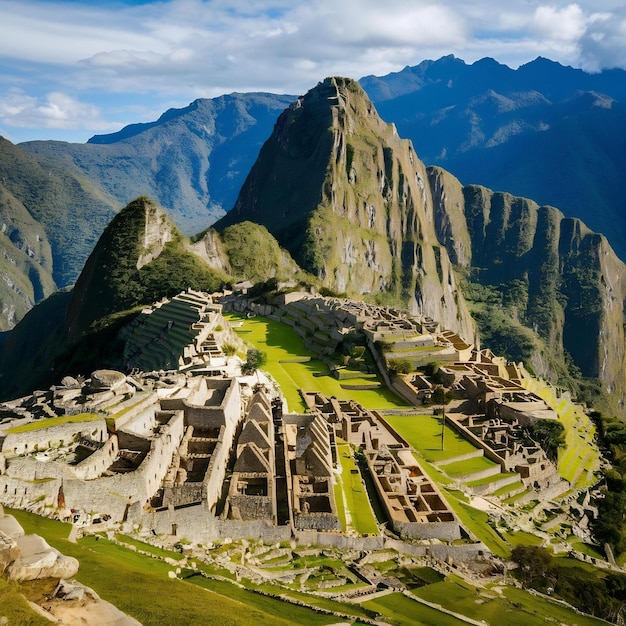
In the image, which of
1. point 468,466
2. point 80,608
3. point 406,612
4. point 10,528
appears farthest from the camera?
point 468,466

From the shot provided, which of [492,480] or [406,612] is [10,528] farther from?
[492,480]

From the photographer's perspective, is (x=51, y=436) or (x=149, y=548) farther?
(x=51, y=436)

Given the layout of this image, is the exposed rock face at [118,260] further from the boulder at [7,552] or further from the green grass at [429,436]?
the boulder at [7,552]

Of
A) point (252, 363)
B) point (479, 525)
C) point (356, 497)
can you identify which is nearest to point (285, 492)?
point (356, 497)

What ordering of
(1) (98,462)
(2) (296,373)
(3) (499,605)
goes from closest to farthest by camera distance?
(1) (98,462), (3) (499,605), (2) (296,373)

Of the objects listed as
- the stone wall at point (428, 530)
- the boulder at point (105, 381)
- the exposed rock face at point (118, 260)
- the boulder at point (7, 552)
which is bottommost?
the stone wall at point (428, 530)

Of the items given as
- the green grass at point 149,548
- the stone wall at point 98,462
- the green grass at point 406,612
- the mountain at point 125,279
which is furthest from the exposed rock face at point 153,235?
the green grass at point 406,612

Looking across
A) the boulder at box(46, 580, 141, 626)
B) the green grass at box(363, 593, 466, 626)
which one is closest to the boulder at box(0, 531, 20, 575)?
the boulder at box(46, 580, 141, 626)

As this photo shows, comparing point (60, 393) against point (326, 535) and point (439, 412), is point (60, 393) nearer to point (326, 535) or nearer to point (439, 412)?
point (326, 535)
